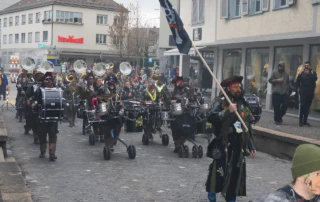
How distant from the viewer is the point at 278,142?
1280 cm

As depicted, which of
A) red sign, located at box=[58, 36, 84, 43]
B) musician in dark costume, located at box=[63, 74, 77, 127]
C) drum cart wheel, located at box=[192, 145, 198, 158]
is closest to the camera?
drum cart wheel, located at box=[192, 145, 198, 158]

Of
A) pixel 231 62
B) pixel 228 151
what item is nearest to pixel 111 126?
pixel 228 151

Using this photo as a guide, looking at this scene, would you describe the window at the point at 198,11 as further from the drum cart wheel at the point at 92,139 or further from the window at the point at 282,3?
the drum cart wheel at the point at 92,139

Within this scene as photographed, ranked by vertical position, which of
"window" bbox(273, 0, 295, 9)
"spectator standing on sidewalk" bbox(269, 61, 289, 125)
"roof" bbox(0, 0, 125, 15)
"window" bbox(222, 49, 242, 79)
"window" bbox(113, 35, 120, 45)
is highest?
"roof" bbox(0, 0, 125, 15)

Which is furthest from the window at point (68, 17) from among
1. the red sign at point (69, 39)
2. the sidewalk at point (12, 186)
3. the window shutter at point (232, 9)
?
the sidewalk at point (12, 186)

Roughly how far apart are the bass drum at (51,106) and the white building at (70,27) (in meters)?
55.7

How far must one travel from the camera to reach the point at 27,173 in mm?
9602

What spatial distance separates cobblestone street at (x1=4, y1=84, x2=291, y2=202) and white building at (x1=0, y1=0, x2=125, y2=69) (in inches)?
2151

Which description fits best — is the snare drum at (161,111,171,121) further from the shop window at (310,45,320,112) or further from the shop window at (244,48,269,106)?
the shop window at (244,48,269,106)

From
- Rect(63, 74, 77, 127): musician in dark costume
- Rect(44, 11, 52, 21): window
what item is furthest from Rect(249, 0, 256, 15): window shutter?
Rect(44, 11, 52, 21): window

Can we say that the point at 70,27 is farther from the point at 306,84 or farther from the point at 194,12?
the point at 306,84

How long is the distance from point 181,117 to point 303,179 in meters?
8.62

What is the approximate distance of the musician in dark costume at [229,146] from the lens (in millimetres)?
7227

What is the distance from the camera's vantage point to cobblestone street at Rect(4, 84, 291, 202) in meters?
8.18
